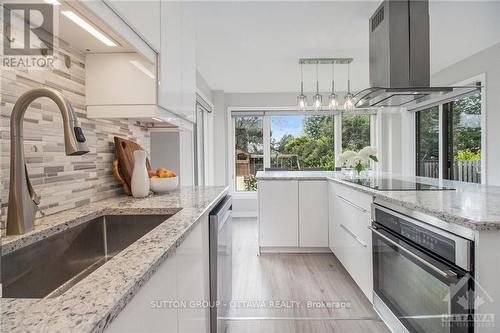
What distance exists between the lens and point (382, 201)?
1.78 meters

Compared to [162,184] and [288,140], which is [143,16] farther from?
[288,140]

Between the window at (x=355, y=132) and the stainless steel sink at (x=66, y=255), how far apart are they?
4933 mm

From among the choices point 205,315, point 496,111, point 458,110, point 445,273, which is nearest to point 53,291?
point 205,315

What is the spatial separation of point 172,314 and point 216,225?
26.9 inches

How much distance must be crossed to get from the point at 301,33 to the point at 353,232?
1974mm

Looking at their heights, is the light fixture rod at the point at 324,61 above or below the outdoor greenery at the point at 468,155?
above

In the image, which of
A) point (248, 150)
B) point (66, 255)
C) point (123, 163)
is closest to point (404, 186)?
point (123, 163)

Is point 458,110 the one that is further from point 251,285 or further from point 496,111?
point 251,285

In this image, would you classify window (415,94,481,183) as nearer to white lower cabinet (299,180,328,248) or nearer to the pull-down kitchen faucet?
white lower cabinet (299,180,328,248)

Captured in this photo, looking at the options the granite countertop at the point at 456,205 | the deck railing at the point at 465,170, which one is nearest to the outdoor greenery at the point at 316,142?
the deck railing at the point at 465,170

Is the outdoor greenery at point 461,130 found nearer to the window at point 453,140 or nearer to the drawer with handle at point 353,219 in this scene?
the window at point 453,140

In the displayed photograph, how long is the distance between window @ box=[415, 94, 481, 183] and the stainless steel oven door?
9.05 feet

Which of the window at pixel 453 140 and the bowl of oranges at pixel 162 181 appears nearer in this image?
the bowl of oranges at pixel 162 181

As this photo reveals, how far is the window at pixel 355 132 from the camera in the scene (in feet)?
18.3
